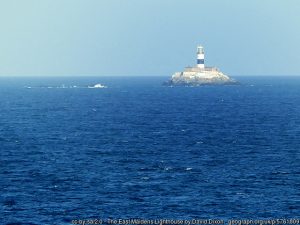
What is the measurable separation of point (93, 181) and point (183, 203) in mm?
13764

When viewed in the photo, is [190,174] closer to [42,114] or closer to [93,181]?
[93,181]

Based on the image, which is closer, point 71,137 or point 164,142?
point 164,142

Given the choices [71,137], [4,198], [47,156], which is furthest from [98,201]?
[71,137]

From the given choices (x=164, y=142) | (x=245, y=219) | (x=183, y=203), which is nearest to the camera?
(x=245, y=219)

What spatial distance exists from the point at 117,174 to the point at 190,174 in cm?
821

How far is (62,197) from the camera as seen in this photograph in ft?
232

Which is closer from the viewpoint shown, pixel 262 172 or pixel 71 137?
pixel 262 172

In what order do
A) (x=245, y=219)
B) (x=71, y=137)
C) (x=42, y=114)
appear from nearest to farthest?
(x=245, y=219) → (x=71, y=137) → (x=42, y=114)

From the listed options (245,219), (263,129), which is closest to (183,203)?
(245,219)

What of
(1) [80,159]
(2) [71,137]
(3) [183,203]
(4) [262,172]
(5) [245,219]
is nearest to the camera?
(5) [245,219]

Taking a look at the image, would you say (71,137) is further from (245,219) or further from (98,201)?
(245,219)

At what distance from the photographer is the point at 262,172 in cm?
8438

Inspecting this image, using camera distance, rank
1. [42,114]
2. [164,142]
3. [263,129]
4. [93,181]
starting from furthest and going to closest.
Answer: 1. [42,114]
2. [263,129]
3. [164,142]
4. [93,181]

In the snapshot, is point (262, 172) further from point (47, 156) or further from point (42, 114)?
point (42, 114)
